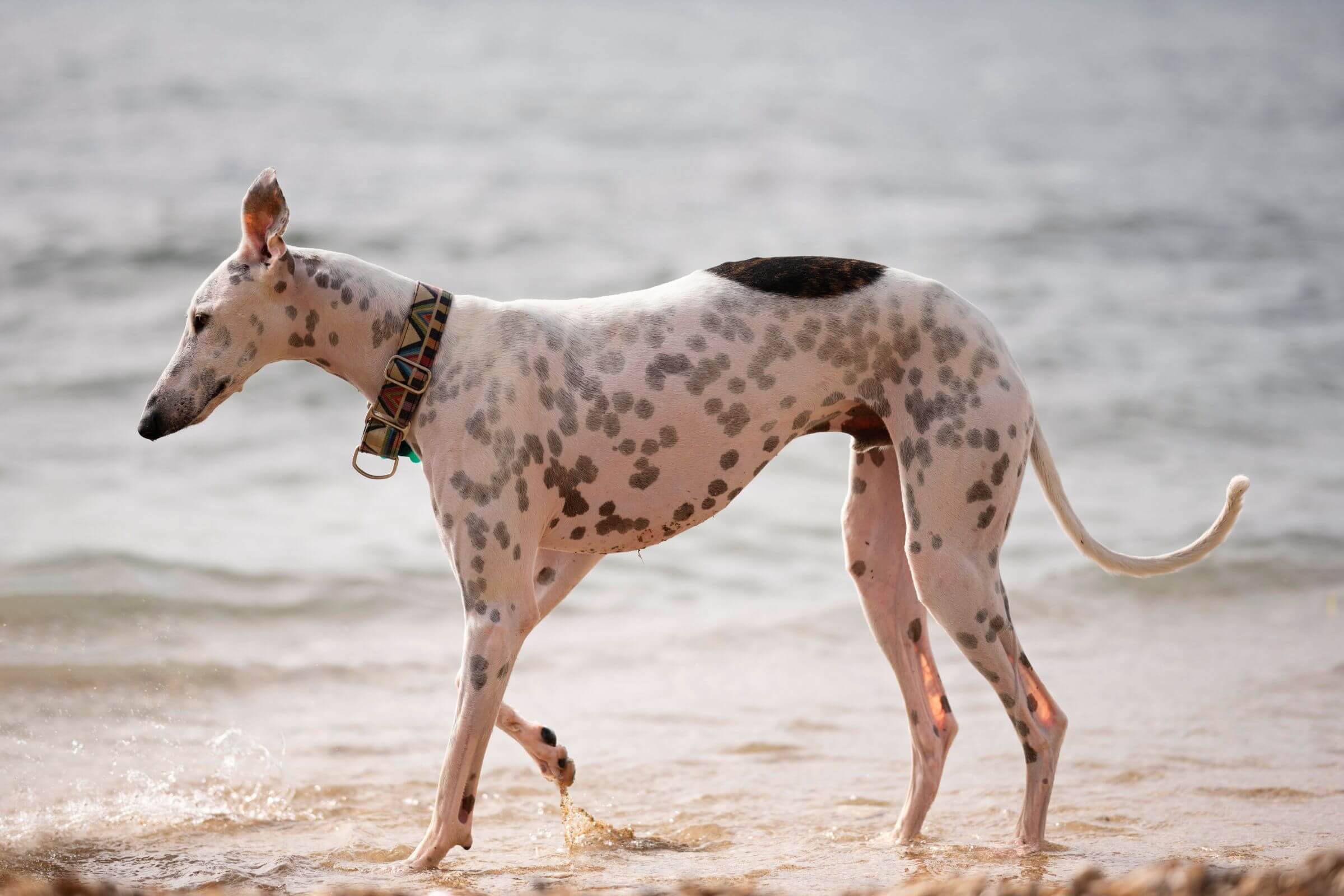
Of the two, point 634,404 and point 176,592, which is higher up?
point 634,404

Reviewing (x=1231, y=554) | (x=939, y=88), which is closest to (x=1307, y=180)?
(x=939, y=88)

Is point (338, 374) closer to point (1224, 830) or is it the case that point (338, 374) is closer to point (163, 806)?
point (163, 806)

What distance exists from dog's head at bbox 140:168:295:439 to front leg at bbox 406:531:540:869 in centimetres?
83

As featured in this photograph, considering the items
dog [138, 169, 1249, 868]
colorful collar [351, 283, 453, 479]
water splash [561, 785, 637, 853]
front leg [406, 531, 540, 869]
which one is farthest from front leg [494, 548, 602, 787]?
colorful collar [351, 283, 453, 479]

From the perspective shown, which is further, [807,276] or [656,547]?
[656,547]

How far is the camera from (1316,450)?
1167cm

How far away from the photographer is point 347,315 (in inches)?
162

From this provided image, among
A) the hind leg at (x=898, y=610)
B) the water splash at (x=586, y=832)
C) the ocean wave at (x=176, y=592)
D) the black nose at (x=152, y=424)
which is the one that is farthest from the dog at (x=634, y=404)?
the ocean wave at (x=176, y=592)

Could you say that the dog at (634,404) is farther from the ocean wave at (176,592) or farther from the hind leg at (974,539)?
the ocean wave at (176,592)

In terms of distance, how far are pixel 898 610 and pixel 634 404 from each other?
53.6 inches

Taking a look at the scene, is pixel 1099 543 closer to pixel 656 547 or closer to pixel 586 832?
pixel 586 832

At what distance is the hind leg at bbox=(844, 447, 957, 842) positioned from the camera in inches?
187

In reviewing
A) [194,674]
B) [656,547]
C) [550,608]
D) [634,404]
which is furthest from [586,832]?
[656,547]

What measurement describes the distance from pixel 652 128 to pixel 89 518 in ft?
50.2
